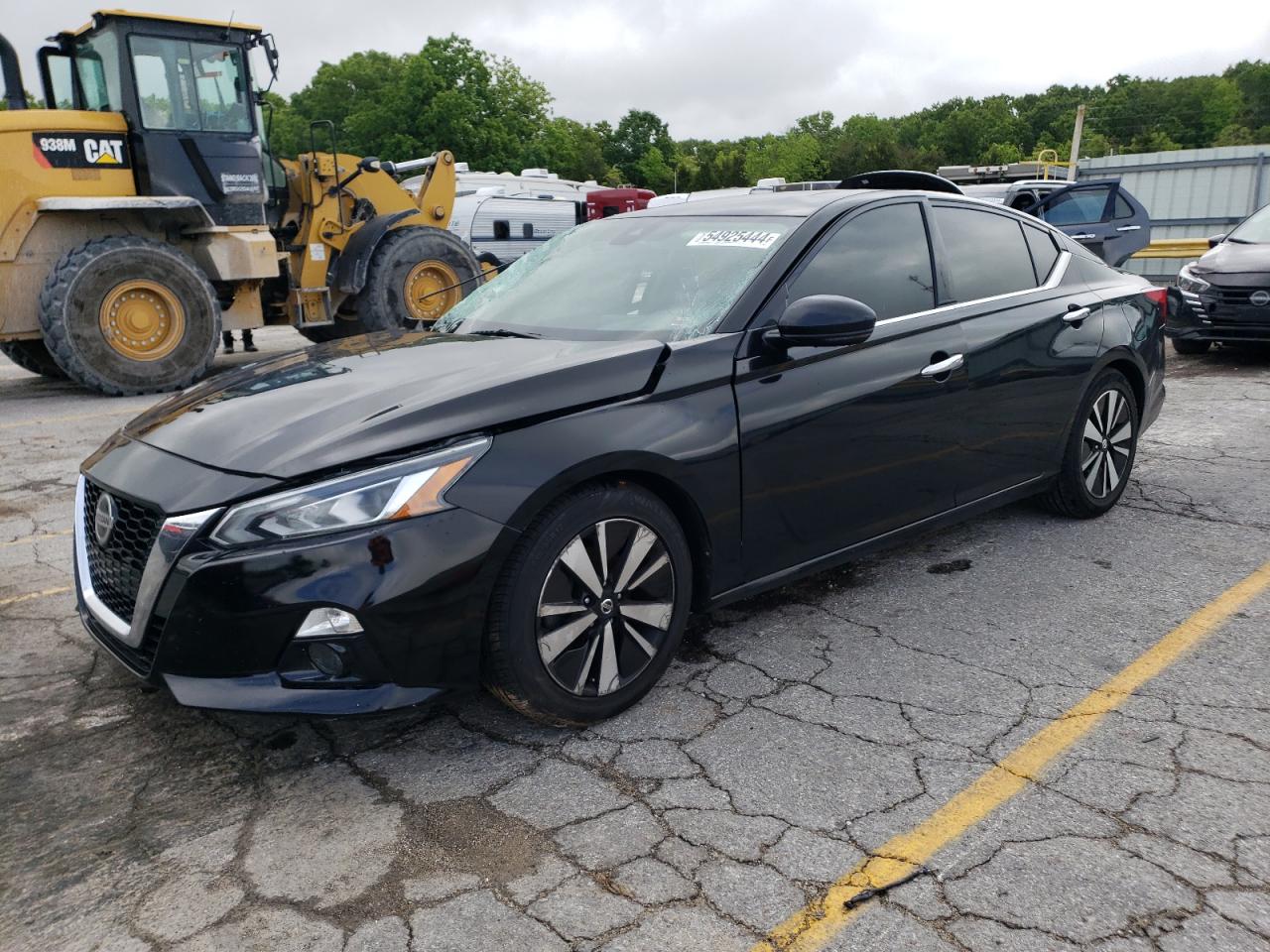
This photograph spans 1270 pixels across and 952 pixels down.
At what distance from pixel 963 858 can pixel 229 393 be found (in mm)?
2470

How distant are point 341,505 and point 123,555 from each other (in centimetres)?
72

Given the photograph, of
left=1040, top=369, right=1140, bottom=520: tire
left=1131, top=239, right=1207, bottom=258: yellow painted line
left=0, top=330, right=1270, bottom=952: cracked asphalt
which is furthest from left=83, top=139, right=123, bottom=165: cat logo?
left=1131, top=239, right=1207, bottom=258: yellow painted line

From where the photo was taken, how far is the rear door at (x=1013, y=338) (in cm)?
402

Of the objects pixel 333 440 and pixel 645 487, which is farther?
pixel 645 487

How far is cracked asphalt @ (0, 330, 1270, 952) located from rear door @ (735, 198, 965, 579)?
45 centimetres

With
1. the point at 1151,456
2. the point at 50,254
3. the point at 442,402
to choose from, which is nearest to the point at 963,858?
the point at 442,402

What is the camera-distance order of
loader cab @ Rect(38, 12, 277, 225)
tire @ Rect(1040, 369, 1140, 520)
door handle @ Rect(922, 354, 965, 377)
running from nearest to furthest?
1. door handle @ Rect(922, 354, 965, 377)
2. tire @ Rect(1040, 369, 1140, 520)
3. loader cab @ Rect(38, 12, 277, 225)

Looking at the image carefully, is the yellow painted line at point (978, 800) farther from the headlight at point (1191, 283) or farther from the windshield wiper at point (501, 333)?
the headlight at point (1191, 283)

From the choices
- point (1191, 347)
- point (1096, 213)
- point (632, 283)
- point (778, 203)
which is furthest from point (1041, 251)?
point (1096, 213)

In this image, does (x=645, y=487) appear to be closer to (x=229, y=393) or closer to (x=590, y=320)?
(x=590, y=320)

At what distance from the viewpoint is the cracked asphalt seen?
219 centimetres

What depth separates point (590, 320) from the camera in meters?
3.56

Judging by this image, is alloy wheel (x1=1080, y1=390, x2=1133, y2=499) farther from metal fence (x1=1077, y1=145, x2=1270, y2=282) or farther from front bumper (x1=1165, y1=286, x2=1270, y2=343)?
metal fence (x1=1077, y1=145, x2=1270, y2=282)

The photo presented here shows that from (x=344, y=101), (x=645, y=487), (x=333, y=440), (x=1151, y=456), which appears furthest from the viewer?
(x=344, y=101)
